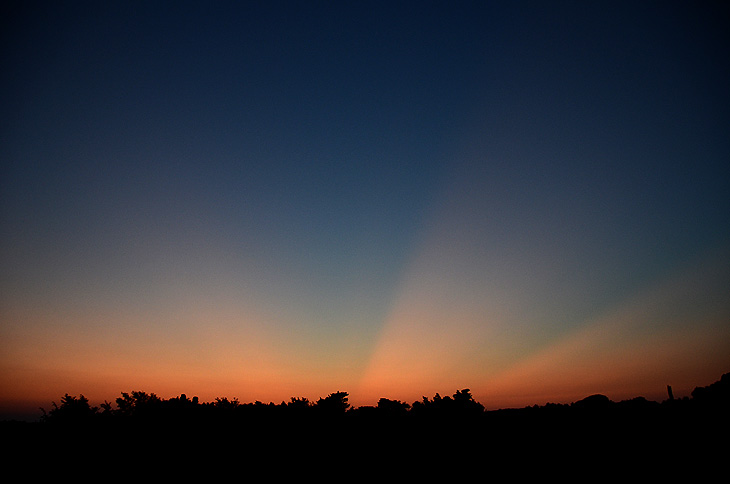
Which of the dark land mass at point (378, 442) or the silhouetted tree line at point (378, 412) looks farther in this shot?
the silhouetted tree line at point (378, 412)

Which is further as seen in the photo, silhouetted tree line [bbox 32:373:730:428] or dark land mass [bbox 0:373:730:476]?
silhouetted tree line [bbox 32:373:730:428]

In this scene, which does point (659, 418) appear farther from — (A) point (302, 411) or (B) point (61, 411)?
(B) point (61, 411)

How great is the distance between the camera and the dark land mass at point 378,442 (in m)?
18.4

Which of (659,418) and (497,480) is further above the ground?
(659,418)

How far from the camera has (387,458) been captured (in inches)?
816

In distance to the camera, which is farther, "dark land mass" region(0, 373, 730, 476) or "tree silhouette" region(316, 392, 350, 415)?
"tree silhouette" region(316, 392, 350, 415)

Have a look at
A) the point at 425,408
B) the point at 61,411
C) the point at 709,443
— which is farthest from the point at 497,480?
the point at 61,411

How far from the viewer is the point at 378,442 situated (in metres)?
23.0

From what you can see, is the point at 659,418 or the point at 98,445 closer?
the point at 98,445

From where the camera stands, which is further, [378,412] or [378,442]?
[378,412]

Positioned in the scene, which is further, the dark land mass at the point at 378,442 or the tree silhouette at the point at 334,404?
the tree silhouette at the point at 334,404

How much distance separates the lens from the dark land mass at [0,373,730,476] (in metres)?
18.4

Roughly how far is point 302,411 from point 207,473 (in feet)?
37.3

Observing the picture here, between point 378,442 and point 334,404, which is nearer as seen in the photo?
point 378,442
